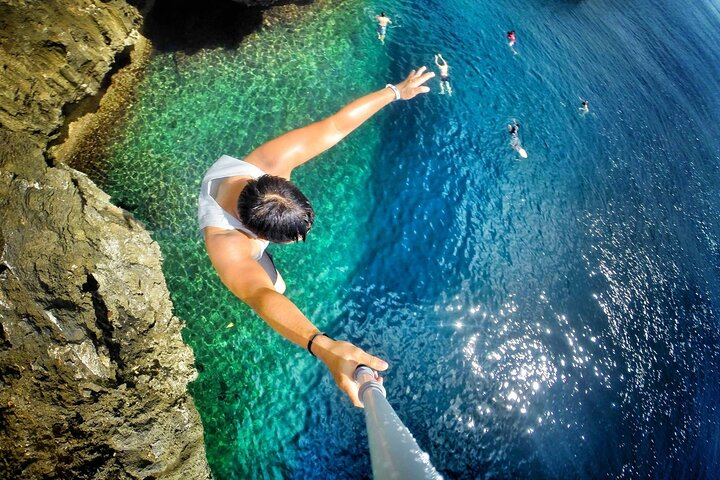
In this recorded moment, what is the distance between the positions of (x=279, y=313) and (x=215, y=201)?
1272 millimetres

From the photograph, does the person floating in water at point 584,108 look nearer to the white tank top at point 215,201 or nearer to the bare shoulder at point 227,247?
the white tank top at point 215,201

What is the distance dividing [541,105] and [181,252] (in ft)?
26.5

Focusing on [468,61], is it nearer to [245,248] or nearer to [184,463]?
[245,248]

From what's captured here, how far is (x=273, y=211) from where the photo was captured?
2900mm

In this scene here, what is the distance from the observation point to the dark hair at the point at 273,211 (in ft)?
9.55

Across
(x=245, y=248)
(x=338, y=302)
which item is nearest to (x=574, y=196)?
(x=338, y=302)

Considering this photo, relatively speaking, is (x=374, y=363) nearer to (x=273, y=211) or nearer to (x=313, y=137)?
(x=273, y=211)

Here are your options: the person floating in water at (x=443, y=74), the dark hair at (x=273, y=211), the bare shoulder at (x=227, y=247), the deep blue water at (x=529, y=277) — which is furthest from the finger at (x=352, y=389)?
the person floating in water at (x=443, y=74)

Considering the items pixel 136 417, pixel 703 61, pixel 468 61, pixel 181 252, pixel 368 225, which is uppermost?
pixel 703 61

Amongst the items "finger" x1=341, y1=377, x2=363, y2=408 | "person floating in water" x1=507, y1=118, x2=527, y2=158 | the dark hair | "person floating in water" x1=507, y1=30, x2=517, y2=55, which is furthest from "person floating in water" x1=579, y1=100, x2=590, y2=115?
"finger" x1=341, y1=377, x2=363, y2=408

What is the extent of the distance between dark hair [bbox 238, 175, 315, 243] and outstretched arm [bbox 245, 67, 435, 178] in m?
0.73

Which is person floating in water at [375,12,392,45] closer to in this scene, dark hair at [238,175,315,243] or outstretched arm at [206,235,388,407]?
dark hair at [238,175,315,243]

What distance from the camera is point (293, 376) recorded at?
4.91 meters

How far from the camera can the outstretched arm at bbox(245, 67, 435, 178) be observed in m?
3.70
